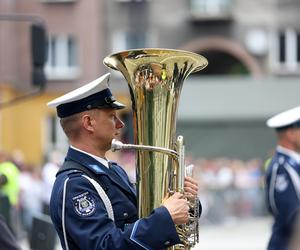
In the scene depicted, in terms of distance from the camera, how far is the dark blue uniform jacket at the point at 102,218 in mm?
4203

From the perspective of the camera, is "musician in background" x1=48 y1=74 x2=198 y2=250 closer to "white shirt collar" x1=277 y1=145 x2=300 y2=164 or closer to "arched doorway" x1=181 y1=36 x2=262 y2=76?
"white shirt collar" x1=277 y1=145 x2=300 y2=164

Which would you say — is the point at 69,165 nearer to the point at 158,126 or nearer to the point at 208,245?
the point at 158,126

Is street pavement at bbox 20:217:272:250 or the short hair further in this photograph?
street pavement at bbox 20:217:272:250

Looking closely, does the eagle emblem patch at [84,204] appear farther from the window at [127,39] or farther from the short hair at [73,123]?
the window at [127,39]

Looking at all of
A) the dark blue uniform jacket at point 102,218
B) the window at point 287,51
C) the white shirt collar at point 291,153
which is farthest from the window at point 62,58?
the dark blue uniform jacket at point 102,218

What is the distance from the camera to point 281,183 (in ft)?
21.7

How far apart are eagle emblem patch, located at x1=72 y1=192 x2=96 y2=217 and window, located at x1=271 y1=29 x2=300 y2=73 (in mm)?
28925

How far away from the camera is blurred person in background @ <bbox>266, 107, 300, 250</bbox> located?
21.1 ft

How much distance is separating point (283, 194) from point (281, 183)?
10 centimetres

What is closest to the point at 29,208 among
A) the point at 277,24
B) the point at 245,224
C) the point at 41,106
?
the point at 245,224

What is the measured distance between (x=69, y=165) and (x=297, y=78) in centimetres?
2871

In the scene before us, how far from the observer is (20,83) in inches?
1292

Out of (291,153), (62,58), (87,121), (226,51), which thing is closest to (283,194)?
(291,153)

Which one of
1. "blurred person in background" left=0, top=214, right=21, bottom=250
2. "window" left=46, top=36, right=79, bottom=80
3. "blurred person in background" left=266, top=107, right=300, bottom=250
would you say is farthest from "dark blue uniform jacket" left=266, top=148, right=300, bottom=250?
"window" left=46, top=36, right=79, bottom=80
